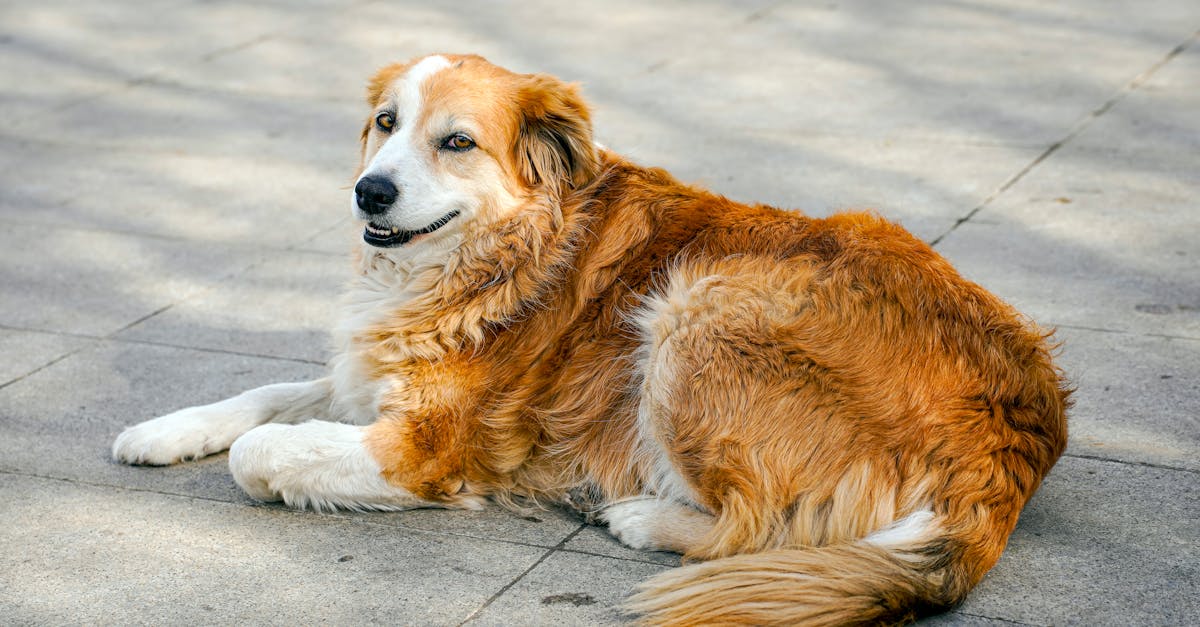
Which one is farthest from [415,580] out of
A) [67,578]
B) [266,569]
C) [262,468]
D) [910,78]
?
[910,78]

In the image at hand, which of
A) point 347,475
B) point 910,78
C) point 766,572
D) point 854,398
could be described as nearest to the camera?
point 766,572

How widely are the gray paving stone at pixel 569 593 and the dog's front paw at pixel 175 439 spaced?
1.36 m

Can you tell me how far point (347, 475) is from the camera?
410 centimetres

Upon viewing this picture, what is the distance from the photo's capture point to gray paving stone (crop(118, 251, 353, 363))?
5.59 meters

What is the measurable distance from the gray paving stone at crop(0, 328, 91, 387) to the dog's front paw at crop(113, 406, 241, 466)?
986mm

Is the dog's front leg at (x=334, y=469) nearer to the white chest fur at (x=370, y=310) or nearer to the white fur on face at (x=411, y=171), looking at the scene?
the white chest fur at (x=370, y=310)

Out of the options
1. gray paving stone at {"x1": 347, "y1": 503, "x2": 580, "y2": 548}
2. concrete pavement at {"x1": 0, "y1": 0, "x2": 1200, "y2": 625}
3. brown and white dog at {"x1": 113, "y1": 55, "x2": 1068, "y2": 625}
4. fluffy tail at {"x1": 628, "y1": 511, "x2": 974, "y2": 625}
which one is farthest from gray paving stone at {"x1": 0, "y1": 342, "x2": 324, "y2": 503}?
fluffy tail at {"x1": 628, "y1": 511, "x2": 974, "y2": 625}

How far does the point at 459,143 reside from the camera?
4277 millimetres

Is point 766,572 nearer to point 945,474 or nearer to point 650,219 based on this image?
point 945,474

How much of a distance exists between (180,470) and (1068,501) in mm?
2882

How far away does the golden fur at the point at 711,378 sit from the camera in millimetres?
3516

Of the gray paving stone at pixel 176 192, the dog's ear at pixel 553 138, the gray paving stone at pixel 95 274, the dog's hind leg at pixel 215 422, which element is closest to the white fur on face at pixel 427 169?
the dog's ear at pixel 553 138

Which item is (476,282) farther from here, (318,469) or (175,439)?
(175,439)

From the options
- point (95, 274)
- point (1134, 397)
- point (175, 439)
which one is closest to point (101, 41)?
point (95, 274)
